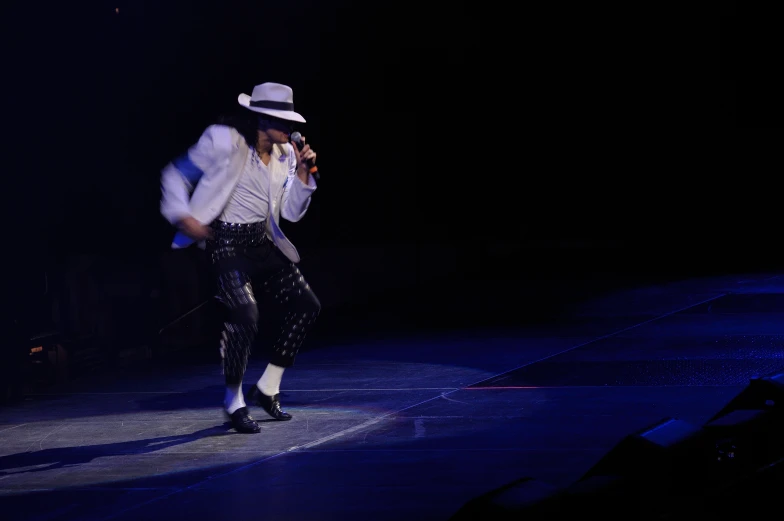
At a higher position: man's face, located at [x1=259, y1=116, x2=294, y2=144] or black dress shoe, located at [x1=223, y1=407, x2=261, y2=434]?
man's face, located at [x1=259, y1=116, x2=294, y2=144]

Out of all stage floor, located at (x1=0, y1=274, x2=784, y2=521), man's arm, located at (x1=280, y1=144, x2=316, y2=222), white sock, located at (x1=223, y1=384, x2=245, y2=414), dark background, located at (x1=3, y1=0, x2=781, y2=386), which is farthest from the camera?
dark background, located at (x1=3, y1=0, x2=781, y2=386)

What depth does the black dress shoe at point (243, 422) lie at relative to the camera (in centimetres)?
582

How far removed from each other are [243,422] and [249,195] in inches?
48.4

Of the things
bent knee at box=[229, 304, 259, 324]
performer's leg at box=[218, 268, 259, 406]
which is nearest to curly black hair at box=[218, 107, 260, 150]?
performer's leg at box=[218, 268, 259, 406]

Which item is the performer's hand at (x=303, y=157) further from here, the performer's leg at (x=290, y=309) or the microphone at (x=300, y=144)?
the performer's leg at (x=290, y=309)

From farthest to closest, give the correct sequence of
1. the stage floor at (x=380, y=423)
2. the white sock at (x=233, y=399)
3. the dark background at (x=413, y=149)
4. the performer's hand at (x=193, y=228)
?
1. the dark background at (x=413, y=149)
2. the white sock at (x=233, y=399)
3. the performer's hand at (x=193, y=228)
4. the stage floor at (x=380, y=423)

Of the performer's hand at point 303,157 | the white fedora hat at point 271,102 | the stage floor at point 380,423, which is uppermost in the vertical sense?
the white fedora hat at point 271,102

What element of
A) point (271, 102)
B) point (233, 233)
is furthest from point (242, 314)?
point (271, 102)

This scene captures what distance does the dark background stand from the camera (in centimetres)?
896

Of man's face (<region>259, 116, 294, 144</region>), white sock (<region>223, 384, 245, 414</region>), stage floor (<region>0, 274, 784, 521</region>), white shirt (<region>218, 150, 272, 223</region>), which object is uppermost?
man's face (<region>259, 116, 294, 144</region>)

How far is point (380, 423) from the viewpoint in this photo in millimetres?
5898

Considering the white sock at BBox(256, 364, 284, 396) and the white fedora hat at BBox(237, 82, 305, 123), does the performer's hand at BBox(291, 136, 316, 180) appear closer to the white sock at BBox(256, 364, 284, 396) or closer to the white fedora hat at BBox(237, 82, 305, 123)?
the white fedora hat at BBox(237, 82, 305, 123)

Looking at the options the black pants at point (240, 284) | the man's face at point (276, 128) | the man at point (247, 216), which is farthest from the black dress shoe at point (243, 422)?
the man's face at point (276, 128)

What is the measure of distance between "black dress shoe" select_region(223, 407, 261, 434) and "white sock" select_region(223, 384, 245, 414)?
3 centimetres
